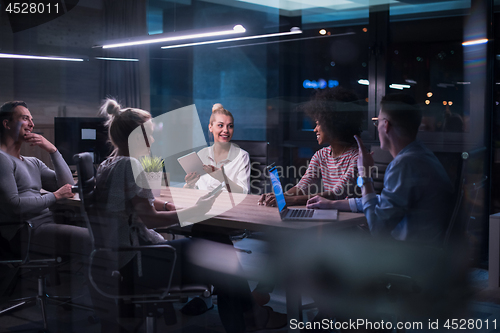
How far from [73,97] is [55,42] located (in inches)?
24.1

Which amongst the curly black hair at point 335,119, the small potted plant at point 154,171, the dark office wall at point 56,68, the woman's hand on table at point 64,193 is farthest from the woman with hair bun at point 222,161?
the dark office wall at point 56,68

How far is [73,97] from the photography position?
16.9 ft

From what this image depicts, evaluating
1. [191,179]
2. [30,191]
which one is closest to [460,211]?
[191,179]

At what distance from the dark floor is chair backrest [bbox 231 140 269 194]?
437 mm

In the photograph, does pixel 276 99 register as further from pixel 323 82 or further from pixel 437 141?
Answer: pixel 437 141

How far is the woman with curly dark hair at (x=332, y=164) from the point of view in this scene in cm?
278

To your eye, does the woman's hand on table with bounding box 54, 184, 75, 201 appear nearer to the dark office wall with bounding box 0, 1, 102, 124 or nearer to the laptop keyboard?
the laptop keyboard

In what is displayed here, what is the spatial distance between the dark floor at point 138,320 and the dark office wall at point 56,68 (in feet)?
6.70

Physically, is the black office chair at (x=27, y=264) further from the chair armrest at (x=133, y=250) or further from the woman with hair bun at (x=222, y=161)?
the woman with hair bun at (x=222, y=161)

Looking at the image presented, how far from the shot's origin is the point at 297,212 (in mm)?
2375

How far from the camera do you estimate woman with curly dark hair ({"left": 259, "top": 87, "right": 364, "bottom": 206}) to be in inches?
109

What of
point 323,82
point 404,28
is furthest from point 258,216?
point 323,82

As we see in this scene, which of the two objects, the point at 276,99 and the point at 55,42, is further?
the point at 276,99

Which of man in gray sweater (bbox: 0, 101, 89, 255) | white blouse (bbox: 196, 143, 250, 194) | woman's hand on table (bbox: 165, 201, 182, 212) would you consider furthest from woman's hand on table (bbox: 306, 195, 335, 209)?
man in gray sweater (bbox: 0, 101, 89, 255)
